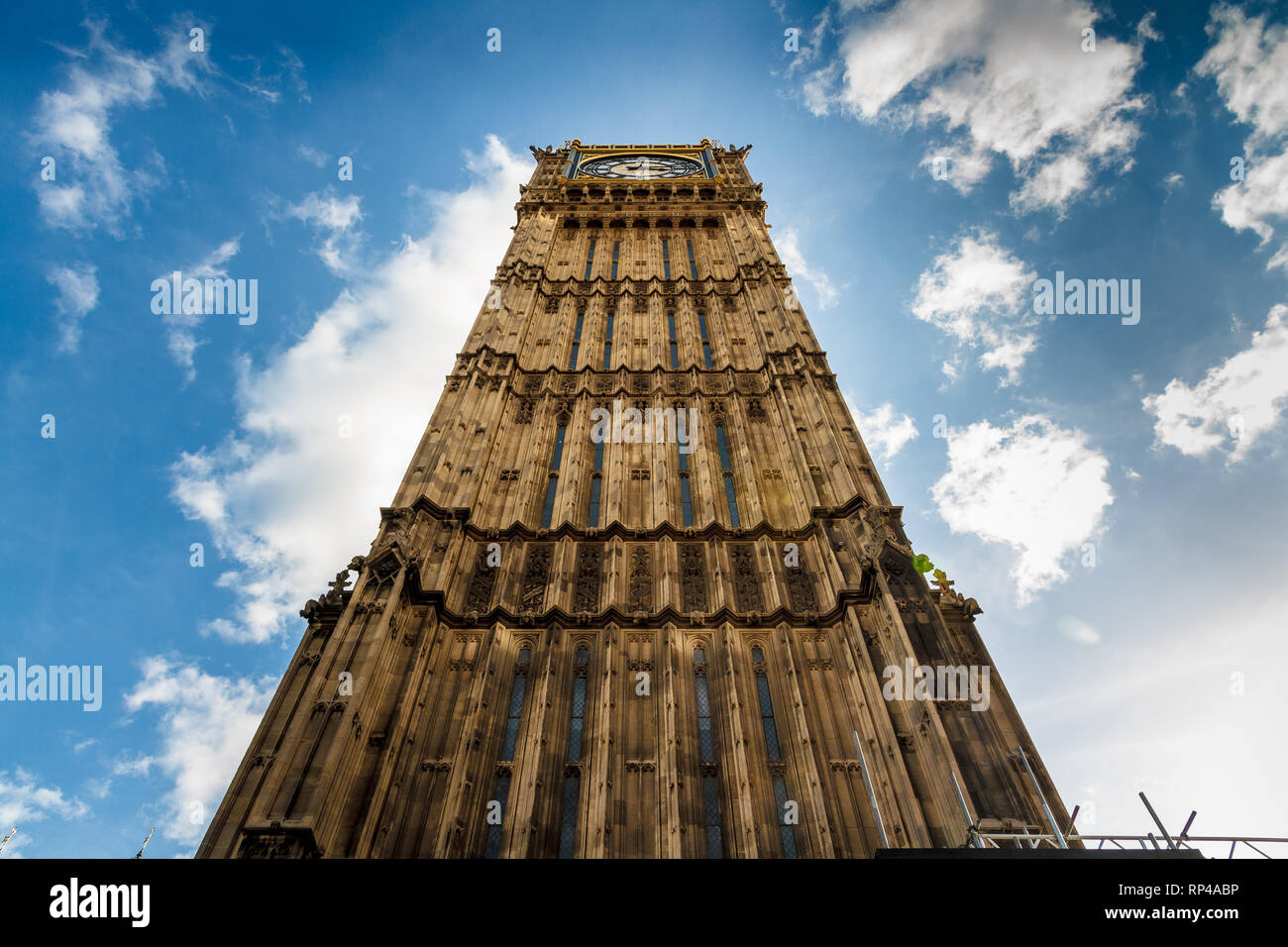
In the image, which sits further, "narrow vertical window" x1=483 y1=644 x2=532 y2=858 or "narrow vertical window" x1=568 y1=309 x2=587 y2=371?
"narrow vertical window" x1=568 y1=309 x2=587 y2=371

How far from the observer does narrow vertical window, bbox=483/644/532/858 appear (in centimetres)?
1243

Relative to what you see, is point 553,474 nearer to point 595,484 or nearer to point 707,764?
point 595,484

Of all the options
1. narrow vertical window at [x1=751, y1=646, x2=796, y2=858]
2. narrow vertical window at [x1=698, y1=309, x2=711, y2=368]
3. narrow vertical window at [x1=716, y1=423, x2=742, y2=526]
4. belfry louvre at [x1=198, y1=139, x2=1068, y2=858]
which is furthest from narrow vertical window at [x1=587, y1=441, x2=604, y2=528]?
narrow vertical window at [x1=698, y1=309, x2=711, y2=368]

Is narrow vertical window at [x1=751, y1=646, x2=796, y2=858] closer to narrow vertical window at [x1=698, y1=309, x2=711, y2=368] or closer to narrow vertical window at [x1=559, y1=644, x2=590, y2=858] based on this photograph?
narrow vertical window at [x1=559, y1=644, x2=590, y2=858]

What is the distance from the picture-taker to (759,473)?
68.3ft

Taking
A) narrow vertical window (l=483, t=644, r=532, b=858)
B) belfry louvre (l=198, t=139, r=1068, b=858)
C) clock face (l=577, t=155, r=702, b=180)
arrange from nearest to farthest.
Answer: belfry louvre (l=198, t=139, r=1068, b=858) < narrow vertical window (l=483, t=644, r=532, b=858) < clock face (l=577, t=155, r=702, b=180)

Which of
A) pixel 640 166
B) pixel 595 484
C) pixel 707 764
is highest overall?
pixel 640 166

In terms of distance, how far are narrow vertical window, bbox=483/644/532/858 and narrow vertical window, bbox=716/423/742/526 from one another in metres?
6.58

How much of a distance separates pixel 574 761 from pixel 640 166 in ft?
133

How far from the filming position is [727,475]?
2120 cm

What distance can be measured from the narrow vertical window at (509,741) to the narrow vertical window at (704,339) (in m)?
14.0

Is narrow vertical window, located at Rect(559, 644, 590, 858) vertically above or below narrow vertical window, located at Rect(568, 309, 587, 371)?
below

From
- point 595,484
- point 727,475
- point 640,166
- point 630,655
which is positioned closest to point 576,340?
point 595,484
